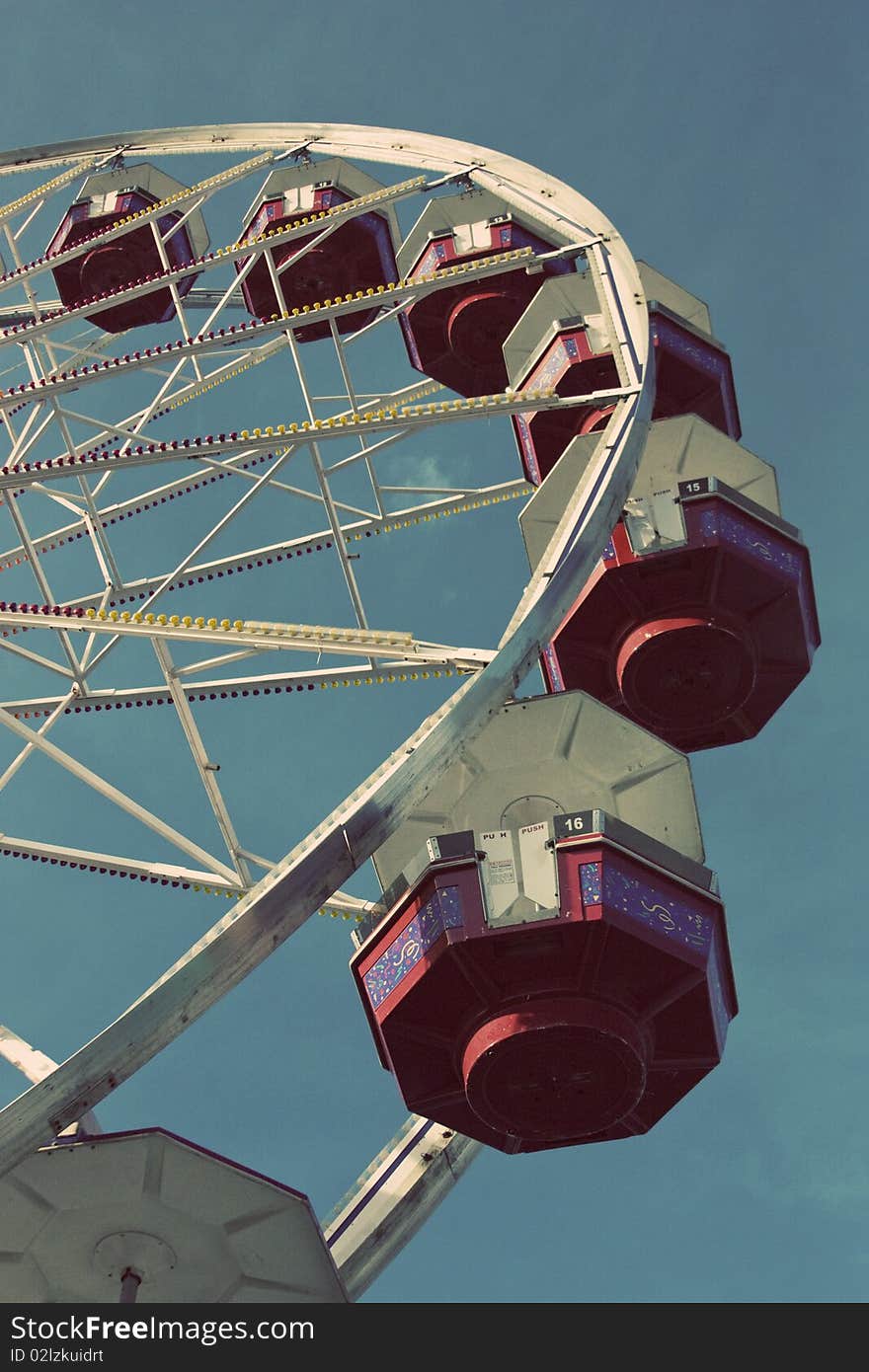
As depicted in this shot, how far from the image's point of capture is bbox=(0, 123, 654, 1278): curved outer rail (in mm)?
8672

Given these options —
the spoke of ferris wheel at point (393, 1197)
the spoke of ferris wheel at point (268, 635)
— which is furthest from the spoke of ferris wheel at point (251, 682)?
the spoke of ferris wheel at point (393, 1197)

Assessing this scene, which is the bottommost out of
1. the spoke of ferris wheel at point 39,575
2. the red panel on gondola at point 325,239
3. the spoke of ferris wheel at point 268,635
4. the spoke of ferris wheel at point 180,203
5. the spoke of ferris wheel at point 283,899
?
the spoke of ferris wheel at point 283,899

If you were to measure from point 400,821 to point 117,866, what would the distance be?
5861mm

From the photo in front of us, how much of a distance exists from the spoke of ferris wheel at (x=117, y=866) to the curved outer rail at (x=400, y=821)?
337 centimetres

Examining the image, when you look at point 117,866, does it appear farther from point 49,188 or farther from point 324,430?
point 49,188

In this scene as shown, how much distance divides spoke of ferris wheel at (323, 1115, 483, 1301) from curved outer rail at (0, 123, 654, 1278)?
1cm

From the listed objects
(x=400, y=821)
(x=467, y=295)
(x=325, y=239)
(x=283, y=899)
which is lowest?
(x=283, y=899)

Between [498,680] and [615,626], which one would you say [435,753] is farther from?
[615,626]

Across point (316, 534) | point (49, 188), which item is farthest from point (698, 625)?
point (49, 188)

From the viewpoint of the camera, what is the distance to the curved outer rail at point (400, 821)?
341 inches

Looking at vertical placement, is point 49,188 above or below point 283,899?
above

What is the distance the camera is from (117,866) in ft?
50.1

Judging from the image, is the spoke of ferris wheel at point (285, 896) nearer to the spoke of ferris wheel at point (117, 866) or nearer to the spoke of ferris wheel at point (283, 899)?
the spoke of ferris wheel at point (283, 899)

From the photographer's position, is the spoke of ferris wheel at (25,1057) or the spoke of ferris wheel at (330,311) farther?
the spoke of ferris wheel at (330,311)
